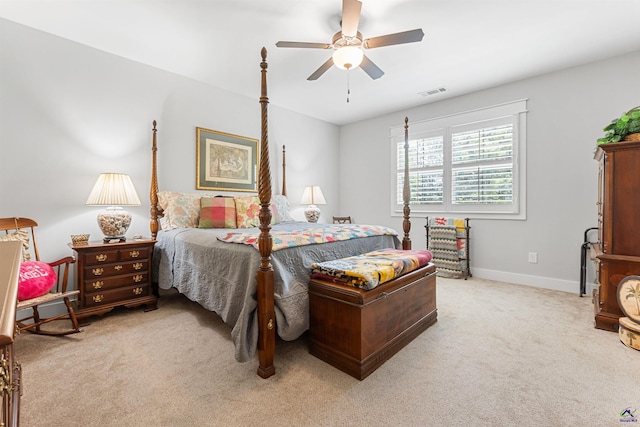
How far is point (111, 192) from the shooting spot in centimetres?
271

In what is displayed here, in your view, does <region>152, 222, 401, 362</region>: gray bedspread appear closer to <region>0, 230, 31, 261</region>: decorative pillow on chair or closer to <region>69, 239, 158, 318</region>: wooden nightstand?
<region>69, 239, 158, 318</region>: wooden nightstand

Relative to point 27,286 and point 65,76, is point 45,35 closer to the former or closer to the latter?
point 65,76

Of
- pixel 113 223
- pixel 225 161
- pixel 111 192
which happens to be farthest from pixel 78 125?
pixel 225 161

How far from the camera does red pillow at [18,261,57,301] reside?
6.69ft

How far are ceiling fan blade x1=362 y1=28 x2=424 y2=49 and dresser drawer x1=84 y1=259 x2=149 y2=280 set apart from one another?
9.20 ft

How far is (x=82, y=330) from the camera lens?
2383 mm

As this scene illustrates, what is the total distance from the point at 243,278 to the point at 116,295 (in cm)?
157

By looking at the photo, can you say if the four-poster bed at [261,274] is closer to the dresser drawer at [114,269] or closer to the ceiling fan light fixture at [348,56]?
the dresser drawer at [114,269]

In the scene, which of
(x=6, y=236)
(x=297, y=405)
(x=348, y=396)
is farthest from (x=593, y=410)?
(x=6, y=236)

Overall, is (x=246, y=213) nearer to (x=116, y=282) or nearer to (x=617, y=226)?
(x=116, y=282)

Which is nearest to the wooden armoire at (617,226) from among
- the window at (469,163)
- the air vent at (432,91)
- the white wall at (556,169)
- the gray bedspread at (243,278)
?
the white wall at (556,169)

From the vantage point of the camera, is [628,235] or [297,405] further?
[628,235]

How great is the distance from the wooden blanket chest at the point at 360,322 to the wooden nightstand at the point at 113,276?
185 cm

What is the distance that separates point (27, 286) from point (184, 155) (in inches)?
79.1
